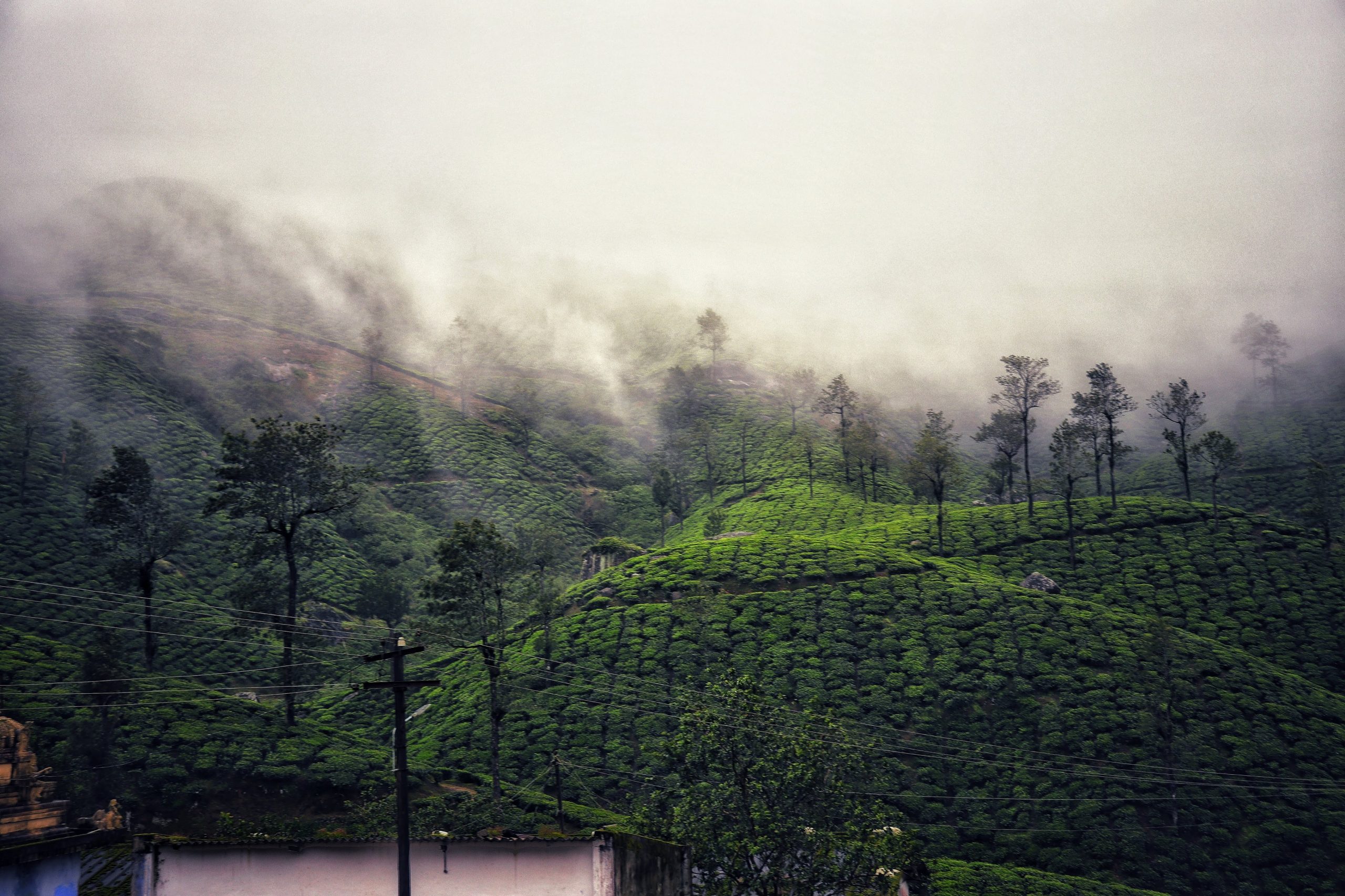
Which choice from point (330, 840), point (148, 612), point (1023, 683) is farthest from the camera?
point (148, 612)

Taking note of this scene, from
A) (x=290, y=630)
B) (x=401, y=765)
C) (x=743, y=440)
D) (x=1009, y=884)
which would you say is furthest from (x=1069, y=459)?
(x=401, y=765)

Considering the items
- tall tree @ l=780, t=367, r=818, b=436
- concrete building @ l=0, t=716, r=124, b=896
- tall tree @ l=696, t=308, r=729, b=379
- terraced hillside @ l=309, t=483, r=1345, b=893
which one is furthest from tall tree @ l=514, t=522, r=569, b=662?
tall tree @ l=696, t=308, r=729, b=379

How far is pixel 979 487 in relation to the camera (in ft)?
320

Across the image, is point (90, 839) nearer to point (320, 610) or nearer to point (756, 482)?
point (320, 610)

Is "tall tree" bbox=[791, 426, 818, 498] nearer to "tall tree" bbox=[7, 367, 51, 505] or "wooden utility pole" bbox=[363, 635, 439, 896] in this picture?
"tall tree" bbox=[7, 367, 51, 505]

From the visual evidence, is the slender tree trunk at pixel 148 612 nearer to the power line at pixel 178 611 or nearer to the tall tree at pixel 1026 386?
the power line at pixel 178 611

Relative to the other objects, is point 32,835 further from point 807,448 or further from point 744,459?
point 807,448

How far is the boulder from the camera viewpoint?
168 ft

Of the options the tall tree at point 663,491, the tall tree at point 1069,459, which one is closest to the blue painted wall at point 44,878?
the tall tree at point 1069,459

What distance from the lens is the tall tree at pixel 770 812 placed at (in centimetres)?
2384

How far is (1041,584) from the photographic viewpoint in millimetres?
51844

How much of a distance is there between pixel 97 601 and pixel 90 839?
31743 mm

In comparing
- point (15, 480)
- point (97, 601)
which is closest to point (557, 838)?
point (97, 601)

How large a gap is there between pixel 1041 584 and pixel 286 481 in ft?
145
